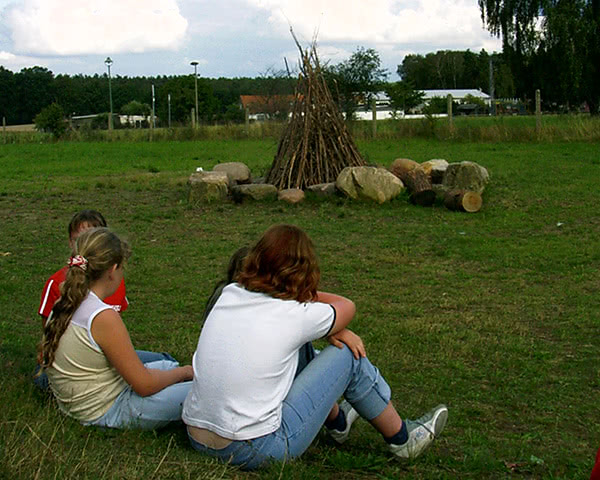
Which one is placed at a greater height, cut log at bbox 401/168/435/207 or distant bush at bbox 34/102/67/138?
distant bush at bbox 34/102/67/138

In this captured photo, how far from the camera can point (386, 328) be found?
19.1 ft

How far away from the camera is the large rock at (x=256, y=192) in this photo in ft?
39.6

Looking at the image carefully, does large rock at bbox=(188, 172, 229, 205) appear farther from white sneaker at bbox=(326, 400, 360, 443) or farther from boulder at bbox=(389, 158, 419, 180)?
white sneaker at bbox=(326, 400, 360, 443)

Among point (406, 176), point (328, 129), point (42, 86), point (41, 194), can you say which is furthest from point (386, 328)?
point (42, 86)

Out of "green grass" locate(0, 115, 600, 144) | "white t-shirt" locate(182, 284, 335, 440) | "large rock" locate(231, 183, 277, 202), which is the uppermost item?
"green grass" locate(0, 115, 600, 144)

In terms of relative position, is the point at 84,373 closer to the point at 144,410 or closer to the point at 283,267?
the point at 144,410

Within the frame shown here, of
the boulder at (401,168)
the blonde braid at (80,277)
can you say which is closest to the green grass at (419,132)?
the boulder at (401,168)

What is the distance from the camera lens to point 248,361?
10.5ft

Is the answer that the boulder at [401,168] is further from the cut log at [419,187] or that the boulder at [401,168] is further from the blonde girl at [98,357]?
the blonde girl at [98,357]

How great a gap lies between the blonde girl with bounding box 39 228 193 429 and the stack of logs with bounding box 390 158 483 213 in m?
7.75

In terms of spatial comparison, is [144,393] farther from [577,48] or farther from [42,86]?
[42,86]

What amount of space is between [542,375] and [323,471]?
201cm

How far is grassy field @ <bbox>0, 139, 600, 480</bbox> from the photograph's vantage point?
134 inches

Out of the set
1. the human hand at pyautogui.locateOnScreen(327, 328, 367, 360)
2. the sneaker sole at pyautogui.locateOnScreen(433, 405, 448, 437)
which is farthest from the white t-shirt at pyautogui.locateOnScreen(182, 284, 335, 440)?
the sneaker sole at pyautogui.locateOnScreen(433, 405, 448, 437)
